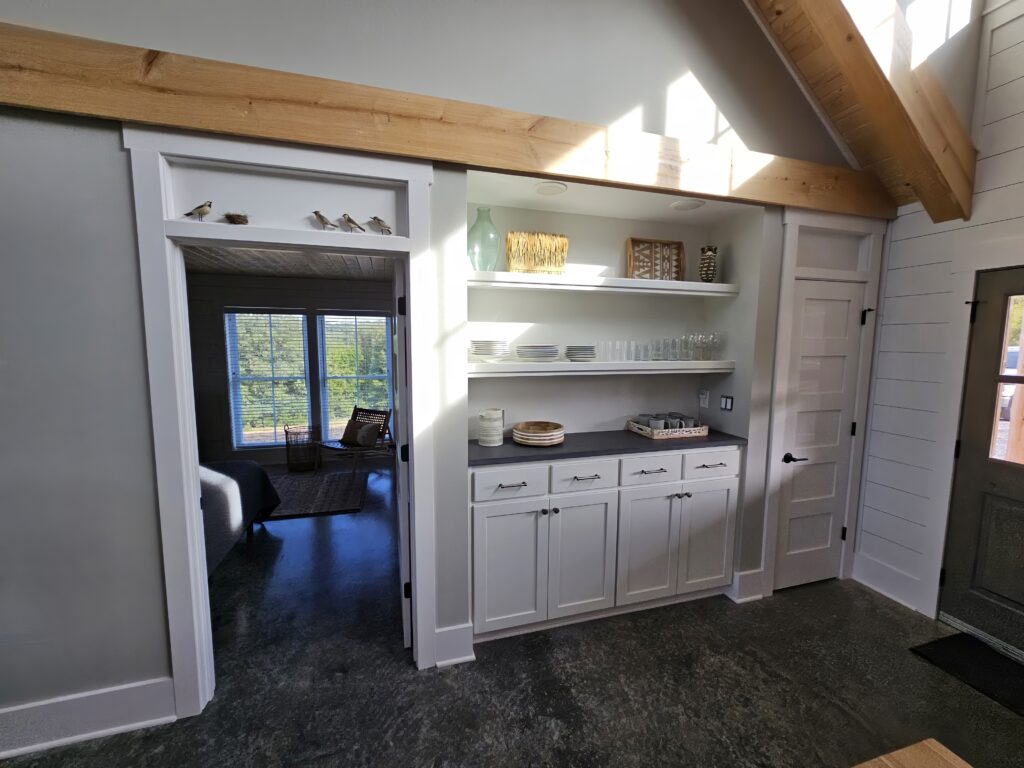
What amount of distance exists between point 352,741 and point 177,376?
5.43 ft

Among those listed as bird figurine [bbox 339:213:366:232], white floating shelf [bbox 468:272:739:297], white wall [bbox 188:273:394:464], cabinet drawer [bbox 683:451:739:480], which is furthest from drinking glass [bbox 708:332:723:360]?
white wall [bbox 188:273:394:464]

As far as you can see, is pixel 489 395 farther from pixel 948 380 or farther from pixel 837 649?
pixel 948 380

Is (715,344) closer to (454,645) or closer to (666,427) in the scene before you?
(666,427)

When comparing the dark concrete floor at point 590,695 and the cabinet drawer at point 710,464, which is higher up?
the cabinet drawer at point 710,464

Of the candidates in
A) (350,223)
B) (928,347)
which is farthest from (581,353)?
(928,347)

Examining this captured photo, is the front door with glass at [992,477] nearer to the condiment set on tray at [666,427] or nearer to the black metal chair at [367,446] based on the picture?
the condiment set on tray at [666,427]

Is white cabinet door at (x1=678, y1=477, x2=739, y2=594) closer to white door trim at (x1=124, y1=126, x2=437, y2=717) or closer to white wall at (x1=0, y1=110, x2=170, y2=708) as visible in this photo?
white door trim at (x1=124, y1=126, x2=437, y2=717)

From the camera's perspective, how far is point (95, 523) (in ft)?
5.58

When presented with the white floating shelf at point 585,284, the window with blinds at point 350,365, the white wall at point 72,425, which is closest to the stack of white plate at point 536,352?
the white floating shelf at point 585,284

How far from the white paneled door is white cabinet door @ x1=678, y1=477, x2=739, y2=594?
0.38 m

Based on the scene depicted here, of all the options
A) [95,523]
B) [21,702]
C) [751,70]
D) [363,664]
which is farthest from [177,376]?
[751,70]

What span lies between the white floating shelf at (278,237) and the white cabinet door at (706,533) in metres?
2.11

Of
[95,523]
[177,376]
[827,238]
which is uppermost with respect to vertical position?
[827,238]

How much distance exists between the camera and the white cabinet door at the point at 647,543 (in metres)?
2.45
